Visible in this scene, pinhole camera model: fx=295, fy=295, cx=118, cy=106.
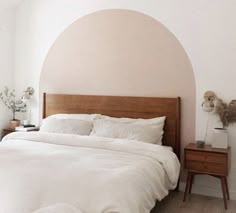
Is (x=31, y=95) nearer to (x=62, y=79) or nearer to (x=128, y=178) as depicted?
(x=62, y=79)

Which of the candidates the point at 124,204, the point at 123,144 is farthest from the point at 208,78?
the point at 124,204

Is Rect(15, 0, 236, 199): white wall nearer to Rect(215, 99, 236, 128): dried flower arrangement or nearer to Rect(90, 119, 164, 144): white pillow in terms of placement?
Rect(215, 99, 236, 128): dried flower arrangement

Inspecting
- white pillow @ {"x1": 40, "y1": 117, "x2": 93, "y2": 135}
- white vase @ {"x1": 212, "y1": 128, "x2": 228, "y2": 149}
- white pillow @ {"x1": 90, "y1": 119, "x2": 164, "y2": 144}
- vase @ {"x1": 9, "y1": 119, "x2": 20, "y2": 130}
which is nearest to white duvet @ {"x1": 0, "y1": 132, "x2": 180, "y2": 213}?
white pillow @ {"x1": 90, "y1": 119, "x2": 164, "y2": 144}

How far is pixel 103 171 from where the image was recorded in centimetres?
231

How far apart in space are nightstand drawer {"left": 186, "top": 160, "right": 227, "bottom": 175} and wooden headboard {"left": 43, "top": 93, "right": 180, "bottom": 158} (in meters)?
0.39

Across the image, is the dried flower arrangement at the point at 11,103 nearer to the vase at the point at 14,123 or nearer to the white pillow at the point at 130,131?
the vase at the point at 14,123

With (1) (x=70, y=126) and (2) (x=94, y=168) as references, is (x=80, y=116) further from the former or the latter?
(2) (x=94, y=168)

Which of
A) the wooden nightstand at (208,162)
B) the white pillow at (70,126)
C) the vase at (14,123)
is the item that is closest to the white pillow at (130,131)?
the white pillow at (70,126)

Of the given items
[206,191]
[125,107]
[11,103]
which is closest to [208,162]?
[206,191]

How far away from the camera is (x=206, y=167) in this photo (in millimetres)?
3207

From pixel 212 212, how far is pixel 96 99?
6.71ft

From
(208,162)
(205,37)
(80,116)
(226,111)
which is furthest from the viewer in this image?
(80,116)

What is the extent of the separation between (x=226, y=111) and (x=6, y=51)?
3.46 metres

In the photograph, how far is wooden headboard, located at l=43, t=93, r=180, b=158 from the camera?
3643 millimetres
